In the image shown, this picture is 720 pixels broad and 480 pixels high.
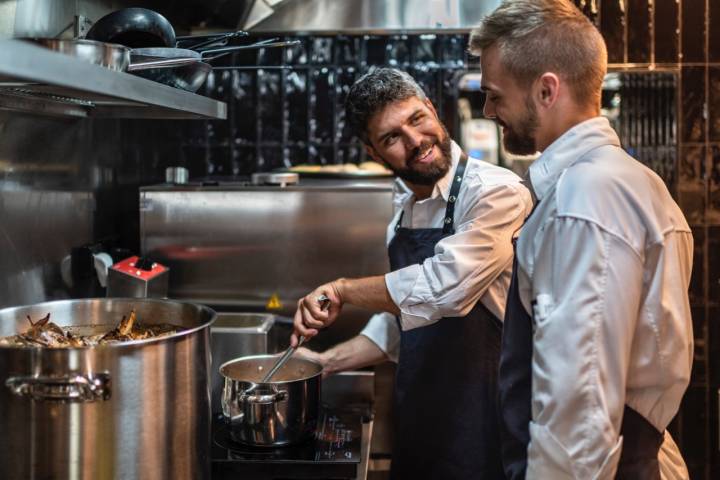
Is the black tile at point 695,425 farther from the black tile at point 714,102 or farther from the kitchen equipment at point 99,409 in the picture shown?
the kitchen equipment at point 99,409

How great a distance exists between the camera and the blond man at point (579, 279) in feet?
3.76

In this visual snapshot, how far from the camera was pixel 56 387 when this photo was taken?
1164mm

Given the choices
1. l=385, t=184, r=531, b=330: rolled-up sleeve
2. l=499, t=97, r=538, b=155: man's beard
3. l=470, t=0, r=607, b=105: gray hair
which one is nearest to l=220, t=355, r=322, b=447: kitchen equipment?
l=385, t=184, r=531, b=330: rolled-up sleeve

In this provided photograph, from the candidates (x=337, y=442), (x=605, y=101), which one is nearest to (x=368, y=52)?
(x=605, y=101)

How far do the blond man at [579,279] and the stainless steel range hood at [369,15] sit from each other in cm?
175

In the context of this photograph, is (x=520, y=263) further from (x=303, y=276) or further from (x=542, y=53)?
(x=303, y=276)

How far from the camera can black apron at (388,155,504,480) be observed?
6.63 ft

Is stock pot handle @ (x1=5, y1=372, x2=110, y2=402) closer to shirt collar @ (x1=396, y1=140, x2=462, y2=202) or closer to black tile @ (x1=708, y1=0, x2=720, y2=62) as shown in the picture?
shirt collar @ (x1=396, y1=140, x2=462, y2=202)

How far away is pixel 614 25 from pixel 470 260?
1.69m

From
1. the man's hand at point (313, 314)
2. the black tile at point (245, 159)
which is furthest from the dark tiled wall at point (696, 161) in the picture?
the man's hand at point (313, 314)

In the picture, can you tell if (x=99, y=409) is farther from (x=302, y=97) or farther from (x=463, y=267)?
(x=302, y=97)

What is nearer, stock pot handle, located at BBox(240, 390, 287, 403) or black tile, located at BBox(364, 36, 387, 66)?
stock pot handle, located at BBox(240, 390, 287, 403)

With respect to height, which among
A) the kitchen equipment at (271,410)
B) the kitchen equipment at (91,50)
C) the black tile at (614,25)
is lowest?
the kitchen equipment at (271,410)


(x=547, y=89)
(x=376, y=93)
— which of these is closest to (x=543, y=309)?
(x=547, y=89)
